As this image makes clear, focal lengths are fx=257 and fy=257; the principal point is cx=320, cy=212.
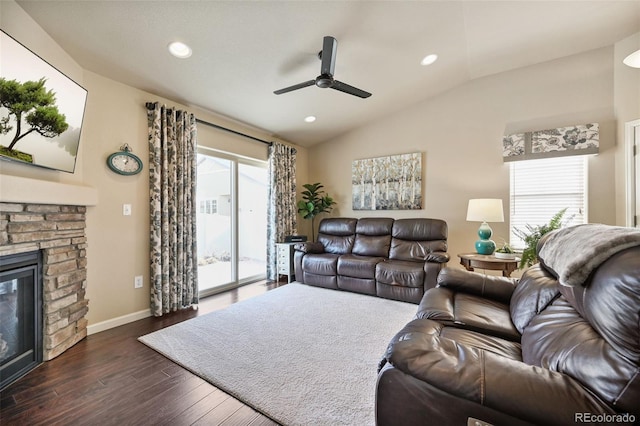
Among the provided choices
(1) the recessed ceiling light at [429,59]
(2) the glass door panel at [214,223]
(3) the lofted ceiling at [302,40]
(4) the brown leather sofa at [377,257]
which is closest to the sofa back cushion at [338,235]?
(4) the brown leather sofa at [377,257]

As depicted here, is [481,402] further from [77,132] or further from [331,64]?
[77,132]

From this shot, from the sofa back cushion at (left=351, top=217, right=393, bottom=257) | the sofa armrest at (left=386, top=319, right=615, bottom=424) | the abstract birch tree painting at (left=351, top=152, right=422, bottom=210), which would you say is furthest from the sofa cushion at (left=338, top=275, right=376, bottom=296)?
the sofa armrest at (left=386, top=319, right=615, bottom=424)

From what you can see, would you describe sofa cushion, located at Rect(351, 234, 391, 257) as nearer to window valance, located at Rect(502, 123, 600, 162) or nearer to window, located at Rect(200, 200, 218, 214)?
window valance, located at Rect(502, 123, 600, 162)

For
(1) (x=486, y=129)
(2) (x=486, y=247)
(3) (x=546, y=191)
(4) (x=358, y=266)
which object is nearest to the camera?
(2) (x=486, y=247)

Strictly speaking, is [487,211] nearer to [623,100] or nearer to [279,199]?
[623,100]

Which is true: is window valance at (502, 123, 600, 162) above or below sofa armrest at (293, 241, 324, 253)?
above

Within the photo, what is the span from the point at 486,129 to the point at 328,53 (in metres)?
2.67

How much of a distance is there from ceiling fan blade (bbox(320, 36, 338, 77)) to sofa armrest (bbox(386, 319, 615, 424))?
231 centimetres

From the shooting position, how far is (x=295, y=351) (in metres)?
2.05

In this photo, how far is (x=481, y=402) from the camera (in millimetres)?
774

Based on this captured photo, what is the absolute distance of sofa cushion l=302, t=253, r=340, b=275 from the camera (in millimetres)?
3707

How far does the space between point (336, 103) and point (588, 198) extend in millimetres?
3370

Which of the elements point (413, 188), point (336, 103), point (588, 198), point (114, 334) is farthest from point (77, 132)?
point (588, 198)

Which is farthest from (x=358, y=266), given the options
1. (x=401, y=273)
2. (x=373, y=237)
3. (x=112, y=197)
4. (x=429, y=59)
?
(x=112, y=197)
